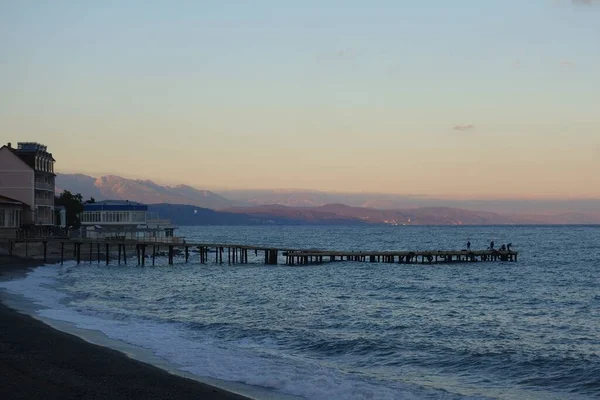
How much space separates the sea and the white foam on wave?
5 centimetres

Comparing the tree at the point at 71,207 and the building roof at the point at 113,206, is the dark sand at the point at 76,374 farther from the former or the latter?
the tree at the point at 71,207

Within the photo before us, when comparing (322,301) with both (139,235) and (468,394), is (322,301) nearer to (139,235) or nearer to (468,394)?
(468,394)

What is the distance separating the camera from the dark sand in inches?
639

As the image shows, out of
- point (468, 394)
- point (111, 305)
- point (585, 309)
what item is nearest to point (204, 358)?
point (468, 394)

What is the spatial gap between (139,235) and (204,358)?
221ft

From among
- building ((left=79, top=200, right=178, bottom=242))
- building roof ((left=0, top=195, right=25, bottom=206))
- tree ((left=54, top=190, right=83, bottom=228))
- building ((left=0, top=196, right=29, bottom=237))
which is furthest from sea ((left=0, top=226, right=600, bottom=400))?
tree ((left=54, top=190, right=83, bottom=228))

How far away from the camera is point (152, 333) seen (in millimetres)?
28297

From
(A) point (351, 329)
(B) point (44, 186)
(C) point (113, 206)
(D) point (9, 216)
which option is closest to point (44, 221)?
(B) point (44, 186)

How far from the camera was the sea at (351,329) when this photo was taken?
2027 centimetres

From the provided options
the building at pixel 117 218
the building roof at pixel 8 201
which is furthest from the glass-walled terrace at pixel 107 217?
the building roof at pixel 8 201

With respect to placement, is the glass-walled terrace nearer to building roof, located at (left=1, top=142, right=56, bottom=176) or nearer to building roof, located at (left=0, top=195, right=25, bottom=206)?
building roof, located at (left=1, top=142, right=56, bottom=176)

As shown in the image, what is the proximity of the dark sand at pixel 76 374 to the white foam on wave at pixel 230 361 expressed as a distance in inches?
67.9

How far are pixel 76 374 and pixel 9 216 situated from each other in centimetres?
6370

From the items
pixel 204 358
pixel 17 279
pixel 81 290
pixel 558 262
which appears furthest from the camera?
pixel 558 262
